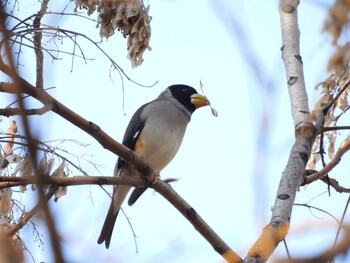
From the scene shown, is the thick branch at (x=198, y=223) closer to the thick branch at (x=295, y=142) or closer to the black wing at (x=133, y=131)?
the thick branch at (x=295, y=142)

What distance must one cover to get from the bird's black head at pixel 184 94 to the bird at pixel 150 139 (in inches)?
10.1

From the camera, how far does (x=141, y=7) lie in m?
3.64

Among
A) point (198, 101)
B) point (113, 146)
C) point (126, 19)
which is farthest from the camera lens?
point (198, 101)

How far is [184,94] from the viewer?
6070 millimetres

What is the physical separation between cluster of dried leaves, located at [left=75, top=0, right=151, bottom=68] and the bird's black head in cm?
219

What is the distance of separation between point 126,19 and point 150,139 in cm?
158

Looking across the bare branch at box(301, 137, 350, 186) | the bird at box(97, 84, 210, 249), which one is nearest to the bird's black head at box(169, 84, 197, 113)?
the bird at box(97, 84, 210, 249)

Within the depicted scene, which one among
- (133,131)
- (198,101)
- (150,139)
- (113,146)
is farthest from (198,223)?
(198,101)

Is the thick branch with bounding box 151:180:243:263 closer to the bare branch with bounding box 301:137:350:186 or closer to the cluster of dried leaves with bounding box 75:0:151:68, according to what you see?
the bare branch with bounding box 301:137:350:186

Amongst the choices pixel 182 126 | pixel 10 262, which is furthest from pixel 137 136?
pixel 10 262

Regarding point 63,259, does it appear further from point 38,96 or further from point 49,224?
point 38,96

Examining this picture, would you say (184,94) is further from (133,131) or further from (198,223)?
(198,223)

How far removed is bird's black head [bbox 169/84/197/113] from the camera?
19.3ft

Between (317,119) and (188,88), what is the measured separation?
317 cm
